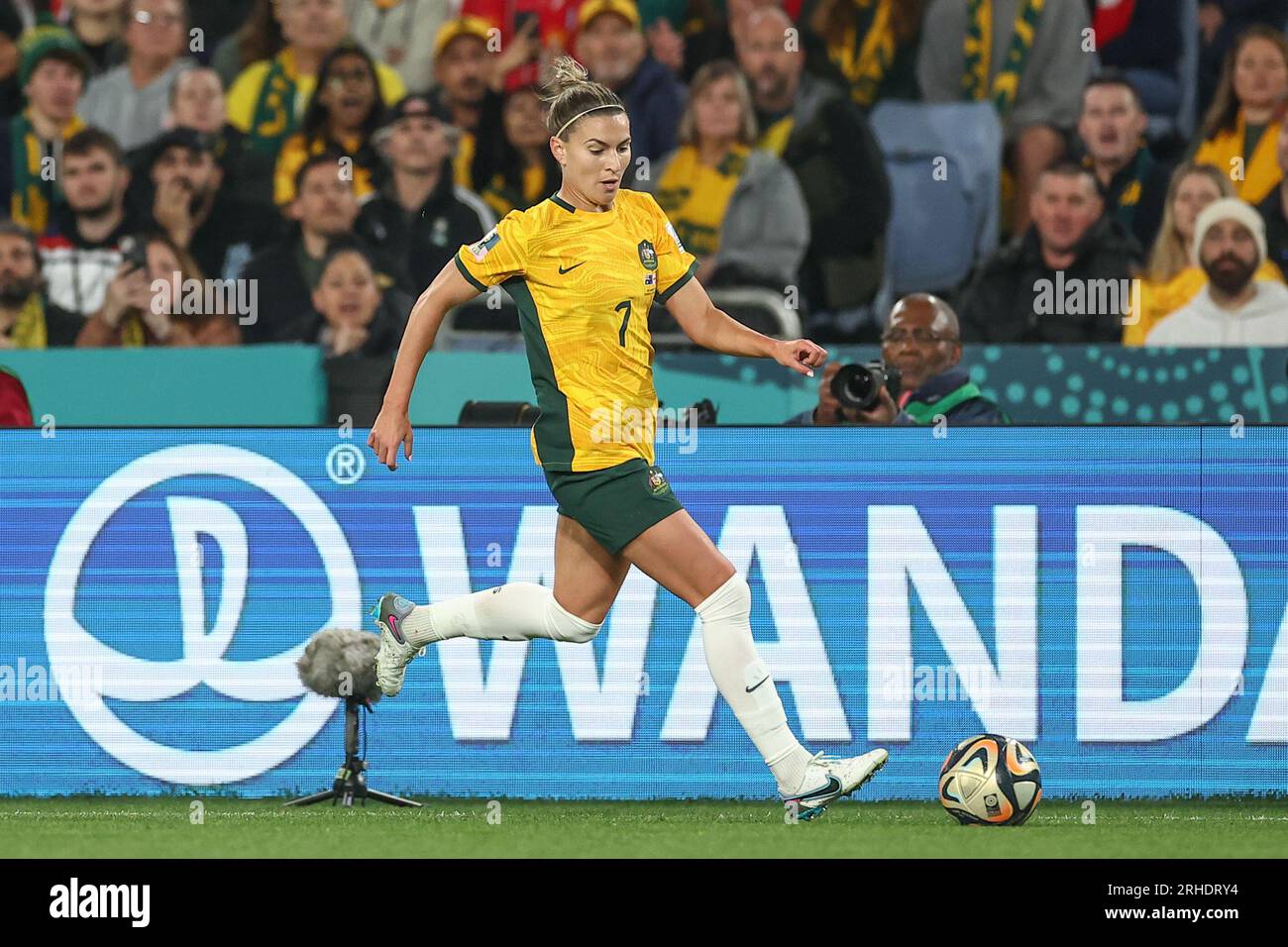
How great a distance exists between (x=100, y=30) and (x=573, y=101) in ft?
20.4

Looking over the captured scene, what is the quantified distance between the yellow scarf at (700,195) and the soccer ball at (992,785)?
4.36 meters

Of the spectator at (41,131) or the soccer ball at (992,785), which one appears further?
the spectator at (41,131)

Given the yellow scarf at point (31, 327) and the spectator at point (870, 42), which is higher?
the spectator at point (870, 42)

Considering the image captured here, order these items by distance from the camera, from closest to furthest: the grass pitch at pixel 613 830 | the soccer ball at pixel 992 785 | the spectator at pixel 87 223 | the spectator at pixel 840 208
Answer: the grass pitch at pixel 613 830, the soccer ball at pixel 992 785, the spectator at pixel 840 208, the spectator at pixel 87 223

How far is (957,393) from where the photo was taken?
7895mm

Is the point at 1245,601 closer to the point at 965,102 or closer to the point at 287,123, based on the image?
the point at 965,102

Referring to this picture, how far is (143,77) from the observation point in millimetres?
10898

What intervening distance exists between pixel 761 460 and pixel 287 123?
4.72 metres

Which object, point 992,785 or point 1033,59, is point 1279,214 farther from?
point 992,785

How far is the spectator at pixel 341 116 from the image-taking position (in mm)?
10492

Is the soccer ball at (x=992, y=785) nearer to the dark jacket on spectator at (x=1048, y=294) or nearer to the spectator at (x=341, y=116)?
the dark jacket on spectator at (x=1048, y=294)

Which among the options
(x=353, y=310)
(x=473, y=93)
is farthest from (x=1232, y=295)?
(x=353, y=310)
